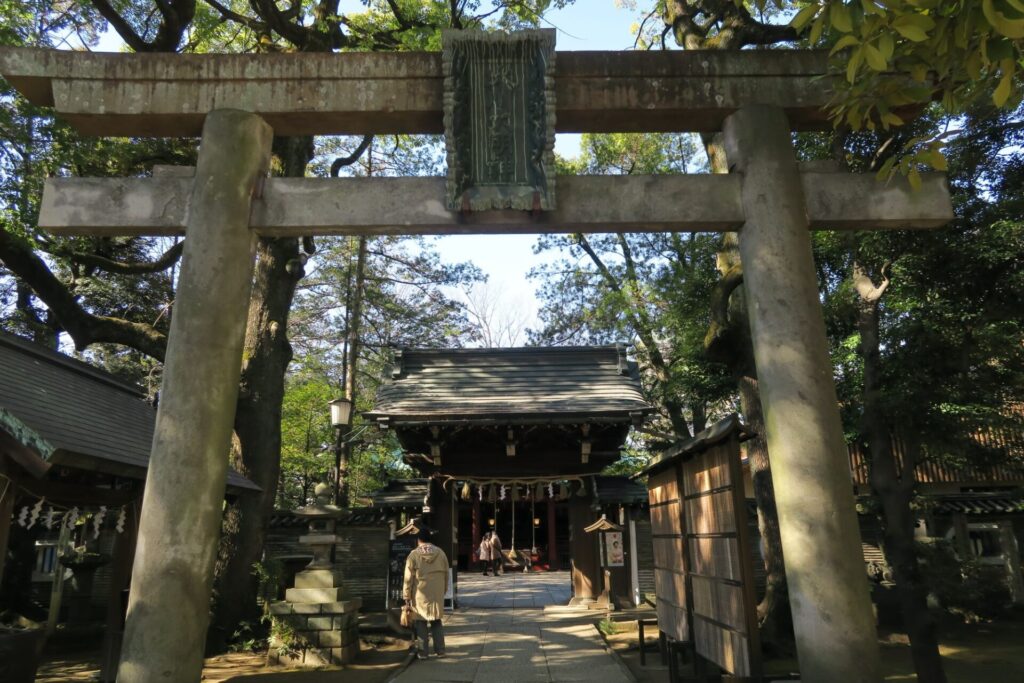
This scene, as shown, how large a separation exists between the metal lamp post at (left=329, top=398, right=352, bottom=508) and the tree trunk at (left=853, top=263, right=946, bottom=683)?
7146 millimetres

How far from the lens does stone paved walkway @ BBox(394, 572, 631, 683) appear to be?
7.55 meters

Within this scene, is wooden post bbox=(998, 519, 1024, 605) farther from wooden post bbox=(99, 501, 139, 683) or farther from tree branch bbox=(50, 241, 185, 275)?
tree branch bbox=(50, 241, 185, 275)

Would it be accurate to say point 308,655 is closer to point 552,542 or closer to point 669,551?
point 669,551

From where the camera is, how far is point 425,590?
8562mm

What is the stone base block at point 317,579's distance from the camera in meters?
8.98

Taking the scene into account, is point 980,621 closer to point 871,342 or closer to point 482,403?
point 871,342

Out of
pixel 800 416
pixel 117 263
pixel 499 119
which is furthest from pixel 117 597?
pixel 800 416

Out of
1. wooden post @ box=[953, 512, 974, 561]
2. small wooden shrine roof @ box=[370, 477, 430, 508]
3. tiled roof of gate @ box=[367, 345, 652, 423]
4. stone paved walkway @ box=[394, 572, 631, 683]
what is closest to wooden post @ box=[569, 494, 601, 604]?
stone paved walkway @ box=[394, 572, 631, 683]

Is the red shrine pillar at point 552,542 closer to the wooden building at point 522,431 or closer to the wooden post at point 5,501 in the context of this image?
the wooden building at point 522,431

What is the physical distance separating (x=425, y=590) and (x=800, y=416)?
5.72 metres

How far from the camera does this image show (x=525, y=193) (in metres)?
5.18

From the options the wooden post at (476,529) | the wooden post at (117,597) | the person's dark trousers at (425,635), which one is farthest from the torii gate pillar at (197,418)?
the wooden post at (476,529)

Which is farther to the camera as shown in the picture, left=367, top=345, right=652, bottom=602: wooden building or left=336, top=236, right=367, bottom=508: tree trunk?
left=336, top=236, right=367, bottom=508: tree trunk

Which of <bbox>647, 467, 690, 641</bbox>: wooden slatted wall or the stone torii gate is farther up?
the stone torii gate
